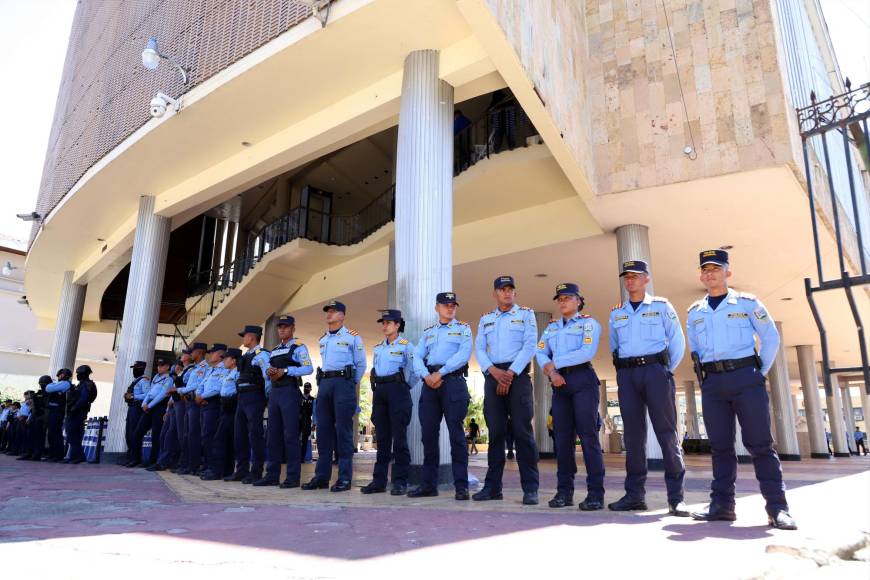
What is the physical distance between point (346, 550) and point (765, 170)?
801 centimetres

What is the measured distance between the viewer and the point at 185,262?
21250 millimetres

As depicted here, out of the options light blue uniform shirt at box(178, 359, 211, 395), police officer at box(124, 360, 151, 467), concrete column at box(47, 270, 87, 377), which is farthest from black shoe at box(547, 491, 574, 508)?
concrete column at box(47, 270, 87, 377)

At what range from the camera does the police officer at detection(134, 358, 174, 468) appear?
8.95 metres

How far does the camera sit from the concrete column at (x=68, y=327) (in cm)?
1574

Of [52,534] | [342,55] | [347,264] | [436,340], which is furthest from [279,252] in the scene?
[52,534]

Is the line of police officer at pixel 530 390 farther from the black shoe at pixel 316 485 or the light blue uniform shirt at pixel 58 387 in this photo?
the light blue uniform shirt at pixel 58 387

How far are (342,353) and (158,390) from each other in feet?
16.2

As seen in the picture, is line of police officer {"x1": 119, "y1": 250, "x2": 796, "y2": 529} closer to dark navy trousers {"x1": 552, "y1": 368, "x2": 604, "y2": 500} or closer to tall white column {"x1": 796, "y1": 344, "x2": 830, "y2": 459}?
dark navy trousers {"x1": 552, "y1": 368, "x2": 604, "y2": 500}

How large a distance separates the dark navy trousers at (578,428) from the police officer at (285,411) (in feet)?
7.95

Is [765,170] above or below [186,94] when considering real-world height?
below

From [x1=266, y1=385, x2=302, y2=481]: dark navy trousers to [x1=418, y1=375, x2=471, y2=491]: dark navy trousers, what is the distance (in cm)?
132

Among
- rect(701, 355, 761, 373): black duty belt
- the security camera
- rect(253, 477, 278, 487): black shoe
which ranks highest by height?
the security camera

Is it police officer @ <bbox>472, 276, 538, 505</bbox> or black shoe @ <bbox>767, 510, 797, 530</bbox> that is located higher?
police officer @ <bbox>472, 276, 538, 505</bbox>

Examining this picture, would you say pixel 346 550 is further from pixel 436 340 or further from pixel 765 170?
pixel 765 170
